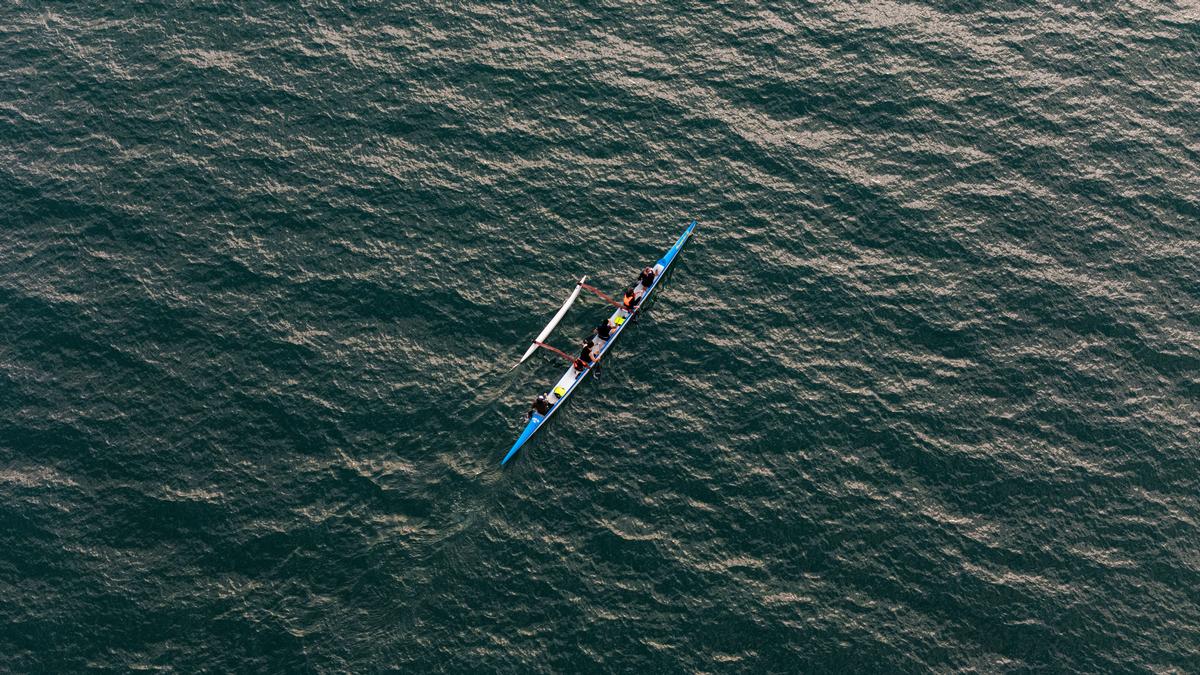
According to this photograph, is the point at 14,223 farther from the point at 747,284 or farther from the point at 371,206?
the point at 747,284

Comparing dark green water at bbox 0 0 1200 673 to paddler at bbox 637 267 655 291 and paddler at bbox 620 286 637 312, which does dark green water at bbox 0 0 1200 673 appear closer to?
paddler at bbox 620 286 637 312

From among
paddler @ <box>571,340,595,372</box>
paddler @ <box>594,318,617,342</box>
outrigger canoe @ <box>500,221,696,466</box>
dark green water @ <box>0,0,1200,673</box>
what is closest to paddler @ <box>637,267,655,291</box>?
outrigger canoe @ <box>500,221,696,466</box>

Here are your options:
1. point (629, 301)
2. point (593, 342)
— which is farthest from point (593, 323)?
point (629, 301)

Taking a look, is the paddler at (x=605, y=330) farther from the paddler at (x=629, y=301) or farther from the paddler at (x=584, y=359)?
the paddler at (x=629, y=301)

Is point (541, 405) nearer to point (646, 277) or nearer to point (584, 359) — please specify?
point (584, 359)

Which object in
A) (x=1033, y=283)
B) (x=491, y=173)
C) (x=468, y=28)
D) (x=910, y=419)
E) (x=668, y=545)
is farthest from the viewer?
(x=468, y=28)

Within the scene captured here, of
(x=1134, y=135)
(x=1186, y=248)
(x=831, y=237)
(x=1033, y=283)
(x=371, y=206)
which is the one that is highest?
(x=1134, y=135)

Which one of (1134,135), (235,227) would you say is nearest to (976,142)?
(1134,135)

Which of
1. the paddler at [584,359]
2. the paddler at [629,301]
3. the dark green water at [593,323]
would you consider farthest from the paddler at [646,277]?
the paddler at [584,359]
